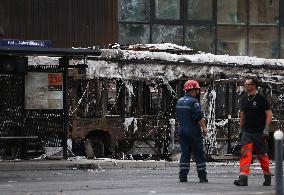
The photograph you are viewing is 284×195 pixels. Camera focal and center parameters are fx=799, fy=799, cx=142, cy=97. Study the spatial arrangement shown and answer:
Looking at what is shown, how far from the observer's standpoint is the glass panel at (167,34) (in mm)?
32750

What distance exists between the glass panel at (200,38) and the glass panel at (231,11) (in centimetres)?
69

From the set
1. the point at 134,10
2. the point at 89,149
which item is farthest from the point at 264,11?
the point at 89,149

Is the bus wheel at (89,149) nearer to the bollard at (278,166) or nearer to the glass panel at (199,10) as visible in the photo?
the bollard at (278,166)

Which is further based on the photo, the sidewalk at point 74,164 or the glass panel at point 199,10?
the glass panel at point 199,10

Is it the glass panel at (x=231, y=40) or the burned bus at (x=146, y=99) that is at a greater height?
the glass panel at (x=231, y=40)

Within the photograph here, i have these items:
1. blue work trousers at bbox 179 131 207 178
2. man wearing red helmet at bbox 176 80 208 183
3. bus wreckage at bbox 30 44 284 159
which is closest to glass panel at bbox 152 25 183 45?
bus wreckage at bbox 30 44 284 159

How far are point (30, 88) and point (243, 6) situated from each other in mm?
17242

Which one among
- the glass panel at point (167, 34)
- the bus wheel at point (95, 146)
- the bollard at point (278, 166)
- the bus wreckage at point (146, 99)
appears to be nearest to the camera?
the bollard at point (278, 166)

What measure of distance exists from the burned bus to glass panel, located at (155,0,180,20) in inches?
350

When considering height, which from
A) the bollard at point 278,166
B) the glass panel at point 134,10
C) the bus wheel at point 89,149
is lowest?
the bus wheel at point 89,149

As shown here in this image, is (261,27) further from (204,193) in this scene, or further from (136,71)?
(204,193)

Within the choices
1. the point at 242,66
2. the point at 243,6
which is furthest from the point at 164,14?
the point at 242,66

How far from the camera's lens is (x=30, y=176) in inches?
619

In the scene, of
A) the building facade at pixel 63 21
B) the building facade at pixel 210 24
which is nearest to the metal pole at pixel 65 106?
the building facade at pixel 63 21
